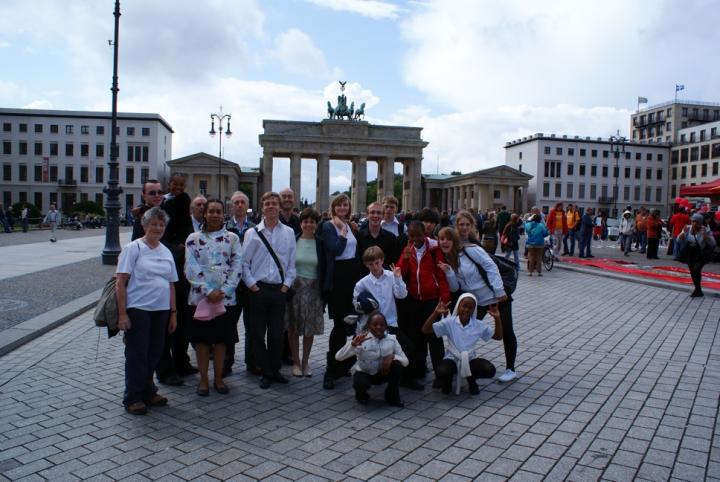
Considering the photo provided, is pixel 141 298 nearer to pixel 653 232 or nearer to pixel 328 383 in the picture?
pixel 328 383

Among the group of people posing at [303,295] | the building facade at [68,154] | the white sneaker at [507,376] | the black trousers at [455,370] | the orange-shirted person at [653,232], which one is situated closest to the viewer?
the group of people posing at [303,295]

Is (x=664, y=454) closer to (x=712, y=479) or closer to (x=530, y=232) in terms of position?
(x=712, y=479)

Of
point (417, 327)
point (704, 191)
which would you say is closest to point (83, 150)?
point (704, 191)

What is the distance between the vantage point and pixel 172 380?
20.1 ft

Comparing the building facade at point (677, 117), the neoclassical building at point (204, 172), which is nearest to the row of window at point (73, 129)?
the neoclassical building at point (204, 172)

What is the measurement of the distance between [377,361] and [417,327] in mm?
930

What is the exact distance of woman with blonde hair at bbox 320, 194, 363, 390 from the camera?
20.6 ft

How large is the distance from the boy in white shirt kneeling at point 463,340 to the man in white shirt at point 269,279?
1614 mm

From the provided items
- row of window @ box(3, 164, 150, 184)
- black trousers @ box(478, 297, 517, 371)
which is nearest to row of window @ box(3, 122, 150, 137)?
row of window @ box(3, 164, 150, 184)

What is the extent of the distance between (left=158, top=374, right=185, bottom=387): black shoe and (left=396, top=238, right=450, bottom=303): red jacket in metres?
2.67

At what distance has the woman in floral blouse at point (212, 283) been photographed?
5.64 metres

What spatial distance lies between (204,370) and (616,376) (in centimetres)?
455

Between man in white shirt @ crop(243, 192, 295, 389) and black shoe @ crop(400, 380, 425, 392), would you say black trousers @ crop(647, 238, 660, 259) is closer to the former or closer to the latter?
black shoe @ crop(400, 380, 425, 392)

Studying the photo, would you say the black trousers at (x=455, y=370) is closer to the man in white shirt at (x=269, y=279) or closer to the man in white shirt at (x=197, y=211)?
the man in white shirt at (x=269, y=279)
